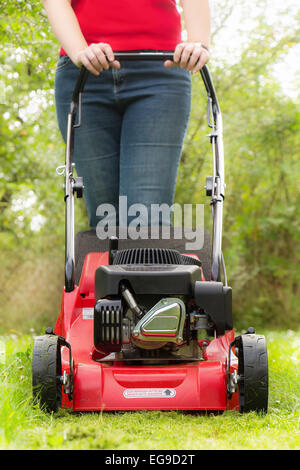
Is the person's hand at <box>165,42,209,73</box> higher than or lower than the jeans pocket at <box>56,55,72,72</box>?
lower

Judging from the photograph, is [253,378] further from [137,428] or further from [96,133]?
[96,133]

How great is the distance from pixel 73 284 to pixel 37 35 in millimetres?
1585

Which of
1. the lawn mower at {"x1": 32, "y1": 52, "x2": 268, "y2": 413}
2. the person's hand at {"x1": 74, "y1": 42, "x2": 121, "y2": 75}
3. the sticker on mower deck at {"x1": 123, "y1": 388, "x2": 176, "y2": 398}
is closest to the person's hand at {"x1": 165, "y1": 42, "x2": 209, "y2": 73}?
the person's hand at {"x1": 74, "y1": 42, "x2": 121, "y2": 75}

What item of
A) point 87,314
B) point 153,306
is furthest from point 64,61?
point 153,306

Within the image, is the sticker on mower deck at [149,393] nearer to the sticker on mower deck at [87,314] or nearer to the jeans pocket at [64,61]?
the sticker on mower deck at [87,314]

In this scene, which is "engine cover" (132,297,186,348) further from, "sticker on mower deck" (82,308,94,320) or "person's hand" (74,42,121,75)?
"person's hand" (74,42,121,75)

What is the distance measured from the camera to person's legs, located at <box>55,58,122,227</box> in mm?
2297

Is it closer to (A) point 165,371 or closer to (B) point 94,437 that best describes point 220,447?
(B) point 94,437

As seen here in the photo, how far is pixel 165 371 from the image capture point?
1723 mm

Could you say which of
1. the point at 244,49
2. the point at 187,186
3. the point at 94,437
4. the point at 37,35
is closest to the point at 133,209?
the point at 94,437

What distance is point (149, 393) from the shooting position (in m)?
1.69

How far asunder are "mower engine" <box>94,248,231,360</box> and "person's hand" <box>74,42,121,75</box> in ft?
2.28

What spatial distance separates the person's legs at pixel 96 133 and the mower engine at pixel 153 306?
744 mm

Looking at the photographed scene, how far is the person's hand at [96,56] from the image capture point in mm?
1943
